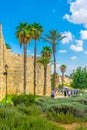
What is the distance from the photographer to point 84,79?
2864 inches

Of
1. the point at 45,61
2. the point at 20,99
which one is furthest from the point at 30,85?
the point at 20,99

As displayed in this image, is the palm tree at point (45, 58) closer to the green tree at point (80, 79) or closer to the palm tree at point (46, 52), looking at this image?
the palm tree at point (46, 52)

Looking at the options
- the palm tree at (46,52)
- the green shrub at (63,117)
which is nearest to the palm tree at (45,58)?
the palm tree at (46,52)

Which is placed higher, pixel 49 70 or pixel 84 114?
pixel 49 70

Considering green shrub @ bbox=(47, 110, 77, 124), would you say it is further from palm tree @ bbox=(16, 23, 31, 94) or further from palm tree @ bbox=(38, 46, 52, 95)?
palm tree @ bbox=(38, 46, 52, 95)

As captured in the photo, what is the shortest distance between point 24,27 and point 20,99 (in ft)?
74.9

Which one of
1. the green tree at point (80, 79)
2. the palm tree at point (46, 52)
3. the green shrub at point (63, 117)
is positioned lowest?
the green shrub at point (63, 117)

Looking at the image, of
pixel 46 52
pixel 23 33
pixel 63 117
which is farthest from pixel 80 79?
pixel 63 117

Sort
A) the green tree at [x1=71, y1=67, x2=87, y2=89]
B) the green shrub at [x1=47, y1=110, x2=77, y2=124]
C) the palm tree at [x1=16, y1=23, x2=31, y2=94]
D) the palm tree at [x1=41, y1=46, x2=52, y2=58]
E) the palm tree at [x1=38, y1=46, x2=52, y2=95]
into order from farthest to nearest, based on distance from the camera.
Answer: the green tree at [x1=71, y1=67, x2=87, y2=89]
the palm tree at [x1=41, y1=46, x2=52, y2=58]
the palm tree at [x1=38, y1=46, x2=52, y2=95]
the palm tree at [x1=16, y1=23, x2=31, y2=94]
the green shrub at [x1=47, y1=110, x2=77, y2=124]

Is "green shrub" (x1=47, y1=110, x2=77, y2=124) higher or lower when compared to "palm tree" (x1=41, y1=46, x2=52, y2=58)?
lower

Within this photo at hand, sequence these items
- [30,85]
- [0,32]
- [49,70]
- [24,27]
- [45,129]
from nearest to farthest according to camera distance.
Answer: [45,129] → [0,32] → [24,27] → [30,85] → [49,70]

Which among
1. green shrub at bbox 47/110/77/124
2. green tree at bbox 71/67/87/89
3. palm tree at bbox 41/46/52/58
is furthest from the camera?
green tree at bbox 71/67/87/89

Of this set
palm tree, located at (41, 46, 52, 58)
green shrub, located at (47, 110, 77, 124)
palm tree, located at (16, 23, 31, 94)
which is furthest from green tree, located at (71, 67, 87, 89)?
green shrub, located at (47, 110, 77, 124)

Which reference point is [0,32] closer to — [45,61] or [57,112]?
[45,61]
